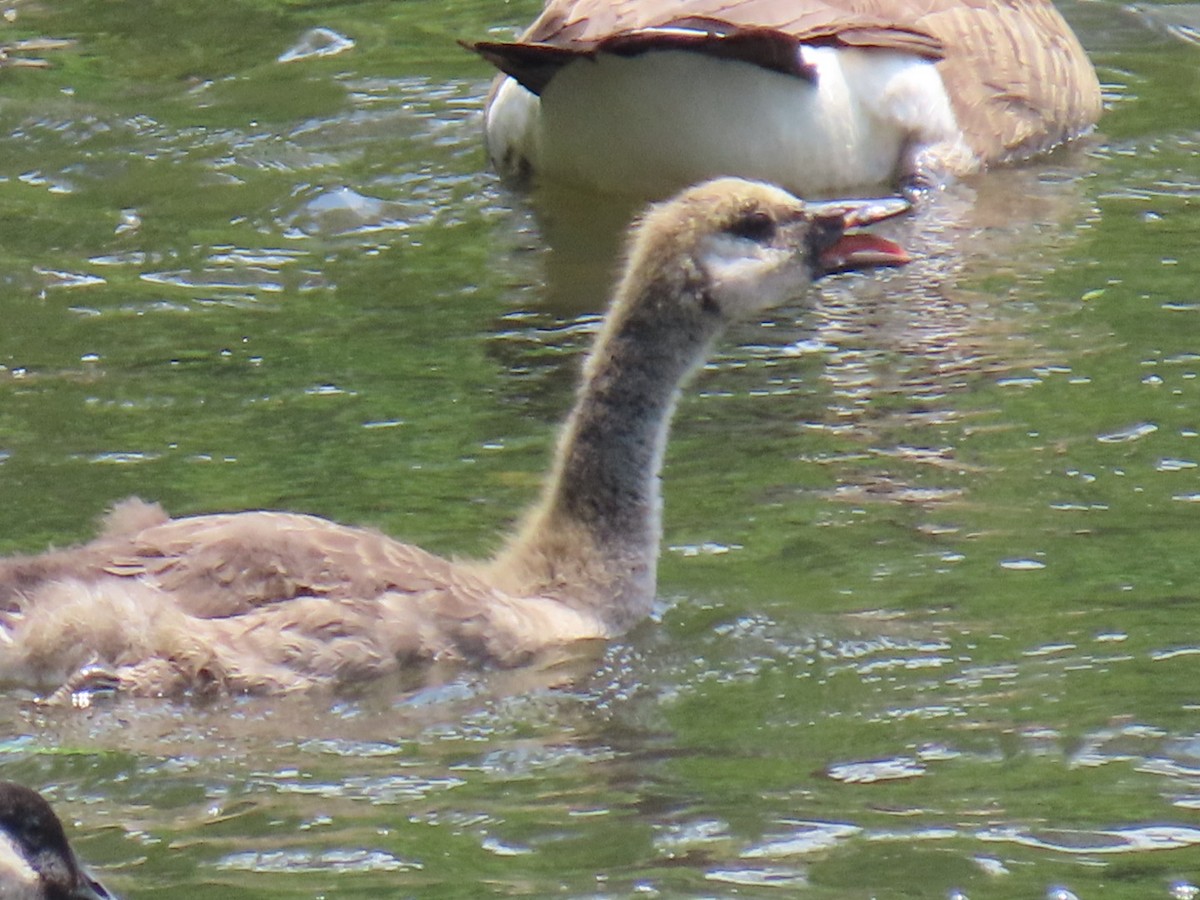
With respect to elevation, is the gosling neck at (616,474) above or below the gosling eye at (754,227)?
below

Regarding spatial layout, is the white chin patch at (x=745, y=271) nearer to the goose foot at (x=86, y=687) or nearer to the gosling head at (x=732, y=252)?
the gosling head at (x=732, y=252)

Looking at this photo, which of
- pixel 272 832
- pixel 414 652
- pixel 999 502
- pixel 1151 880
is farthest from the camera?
pixel 999 502

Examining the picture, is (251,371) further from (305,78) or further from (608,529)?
(305,78)

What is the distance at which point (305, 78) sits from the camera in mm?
12039

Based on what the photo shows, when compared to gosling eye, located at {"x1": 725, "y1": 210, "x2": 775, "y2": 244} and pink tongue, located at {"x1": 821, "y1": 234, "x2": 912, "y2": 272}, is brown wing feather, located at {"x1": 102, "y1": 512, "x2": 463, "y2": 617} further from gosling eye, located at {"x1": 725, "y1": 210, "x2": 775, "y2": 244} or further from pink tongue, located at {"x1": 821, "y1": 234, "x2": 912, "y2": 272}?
pink tongue, located at {"x1": 821, "y1": 234, "x2": 912, "y2": 272}

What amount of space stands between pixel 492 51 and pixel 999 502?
3.24 metres

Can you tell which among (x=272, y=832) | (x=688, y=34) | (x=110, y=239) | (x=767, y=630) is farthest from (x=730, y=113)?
(x=272, y=832)

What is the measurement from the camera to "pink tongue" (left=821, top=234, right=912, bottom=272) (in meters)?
6.80

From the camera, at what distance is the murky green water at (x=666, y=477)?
16.5 ft

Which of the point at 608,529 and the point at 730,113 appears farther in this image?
the point at 730,113

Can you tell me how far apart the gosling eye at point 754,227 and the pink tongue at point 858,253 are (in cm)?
21

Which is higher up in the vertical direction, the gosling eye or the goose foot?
the gosling eye

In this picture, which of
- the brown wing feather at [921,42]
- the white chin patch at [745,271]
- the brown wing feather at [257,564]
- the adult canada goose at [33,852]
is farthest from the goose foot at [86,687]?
the brown wing feather at [921,42]

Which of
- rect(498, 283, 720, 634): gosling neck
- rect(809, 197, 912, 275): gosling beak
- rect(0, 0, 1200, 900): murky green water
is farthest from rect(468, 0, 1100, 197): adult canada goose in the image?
rect(498, 283, 720, 634): gosling neck
